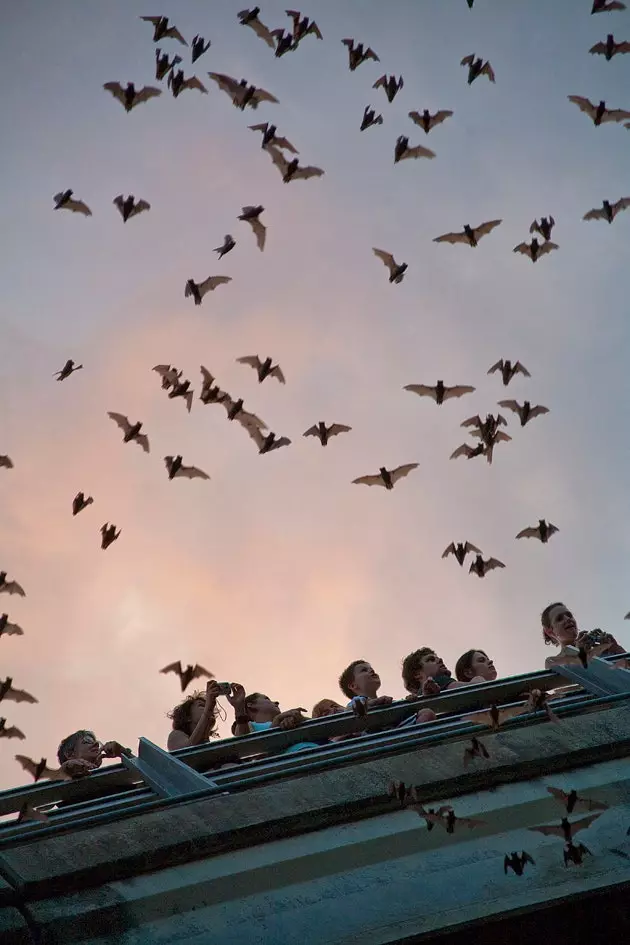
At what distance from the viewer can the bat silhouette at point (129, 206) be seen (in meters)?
17.9

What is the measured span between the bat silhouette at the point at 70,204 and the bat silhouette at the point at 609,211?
809 cm

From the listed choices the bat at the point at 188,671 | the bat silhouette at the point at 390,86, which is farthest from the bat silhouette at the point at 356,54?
the bat at the point at 188,671

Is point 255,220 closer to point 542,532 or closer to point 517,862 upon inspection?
point 542,532

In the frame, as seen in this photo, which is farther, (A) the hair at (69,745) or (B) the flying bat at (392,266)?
(B) the flying bat at (392,266)

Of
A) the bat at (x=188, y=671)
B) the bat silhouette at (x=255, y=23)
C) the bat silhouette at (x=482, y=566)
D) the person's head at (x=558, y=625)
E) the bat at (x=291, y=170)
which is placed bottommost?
the person's head at (x=558, y=625)

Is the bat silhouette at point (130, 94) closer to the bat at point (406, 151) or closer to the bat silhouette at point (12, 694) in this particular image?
the bat at point (406, 151)

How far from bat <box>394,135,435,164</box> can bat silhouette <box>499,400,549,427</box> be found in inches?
163

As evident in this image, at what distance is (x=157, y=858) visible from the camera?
7.06 m

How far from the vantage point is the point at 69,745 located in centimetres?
945

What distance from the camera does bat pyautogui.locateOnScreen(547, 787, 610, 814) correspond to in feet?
24.8

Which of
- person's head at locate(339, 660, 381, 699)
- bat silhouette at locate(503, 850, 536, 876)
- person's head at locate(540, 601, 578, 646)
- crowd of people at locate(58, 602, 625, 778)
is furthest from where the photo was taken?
person's head at locate(540, 601, 578, 646)

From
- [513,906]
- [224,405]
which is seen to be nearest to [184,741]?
[513,906]

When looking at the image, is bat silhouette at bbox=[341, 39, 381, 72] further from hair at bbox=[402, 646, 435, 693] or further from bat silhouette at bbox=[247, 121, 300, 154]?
hair at bbox=[402, 646, 435, 693]

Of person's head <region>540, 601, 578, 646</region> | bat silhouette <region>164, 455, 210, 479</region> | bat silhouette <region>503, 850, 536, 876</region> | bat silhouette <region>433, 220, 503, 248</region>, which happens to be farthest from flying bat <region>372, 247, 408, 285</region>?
bat silhouette <region>503, 850, 536, 876</region>
